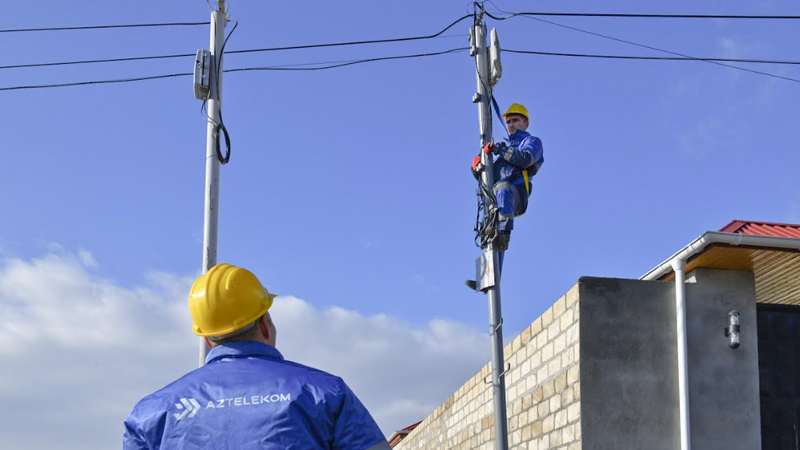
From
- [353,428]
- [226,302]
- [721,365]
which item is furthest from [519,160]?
[353,428]

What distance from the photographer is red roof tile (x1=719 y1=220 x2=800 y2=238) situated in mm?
9525

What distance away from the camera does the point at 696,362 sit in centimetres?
892

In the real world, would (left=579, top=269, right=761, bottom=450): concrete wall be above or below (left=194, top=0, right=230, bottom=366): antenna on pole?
below

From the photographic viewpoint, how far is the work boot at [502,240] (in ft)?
30.0

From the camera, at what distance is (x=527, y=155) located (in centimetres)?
959

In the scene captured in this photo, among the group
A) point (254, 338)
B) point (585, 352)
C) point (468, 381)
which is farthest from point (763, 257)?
point (254, 338)

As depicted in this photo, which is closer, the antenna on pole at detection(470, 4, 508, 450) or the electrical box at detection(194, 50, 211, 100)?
the antenna on pole at detection(470, 4, 508, 450)

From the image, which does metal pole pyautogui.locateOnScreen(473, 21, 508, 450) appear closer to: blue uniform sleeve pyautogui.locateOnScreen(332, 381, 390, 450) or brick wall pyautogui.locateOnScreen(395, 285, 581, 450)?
brick wall pyautogui.locateOnScreen(395, 285, 581, 450)

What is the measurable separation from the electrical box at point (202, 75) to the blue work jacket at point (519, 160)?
2.76 meters

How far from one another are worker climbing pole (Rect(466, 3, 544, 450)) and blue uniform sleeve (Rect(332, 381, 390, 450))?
19.0 ft

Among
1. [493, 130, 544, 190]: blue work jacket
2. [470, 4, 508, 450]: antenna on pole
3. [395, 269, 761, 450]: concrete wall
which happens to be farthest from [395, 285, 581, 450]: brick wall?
[493, 130, 544, 190]: blue work jacket

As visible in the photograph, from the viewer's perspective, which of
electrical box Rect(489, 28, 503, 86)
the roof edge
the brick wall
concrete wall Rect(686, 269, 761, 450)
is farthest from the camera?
electrical box Rect(489, 28, 503, 86)

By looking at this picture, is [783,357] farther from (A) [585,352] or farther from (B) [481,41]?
(B) [481,41]

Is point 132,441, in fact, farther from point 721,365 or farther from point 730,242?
point 721,365
